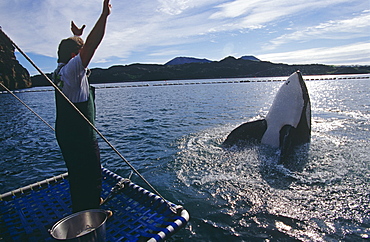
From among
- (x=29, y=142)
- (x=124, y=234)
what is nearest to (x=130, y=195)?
(x=124, y=234)

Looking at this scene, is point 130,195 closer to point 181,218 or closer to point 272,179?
point 181,218

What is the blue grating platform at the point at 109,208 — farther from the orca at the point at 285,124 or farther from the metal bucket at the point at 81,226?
the orca at the point at 285,124

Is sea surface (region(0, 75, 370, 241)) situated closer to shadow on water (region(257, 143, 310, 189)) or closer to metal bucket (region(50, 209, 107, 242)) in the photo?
shadow on water (region(257, 143, 310, 189))

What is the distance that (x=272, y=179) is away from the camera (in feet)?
22.2

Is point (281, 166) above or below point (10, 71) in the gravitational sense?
below

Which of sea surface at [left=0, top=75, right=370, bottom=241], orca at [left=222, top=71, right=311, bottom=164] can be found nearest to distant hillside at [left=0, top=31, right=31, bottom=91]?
sea surface at [left=0, top=75, right=370, bottom=241]

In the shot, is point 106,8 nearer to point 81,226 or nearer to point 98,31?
point 98,31

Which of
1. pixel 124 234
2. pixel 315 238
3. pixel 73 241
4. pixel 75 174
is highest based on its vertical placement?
pixel 75 174

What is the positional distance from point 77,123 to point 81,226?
1.52 metres

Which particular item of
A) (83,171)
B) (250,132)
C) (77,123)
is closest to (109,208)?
(83,171)

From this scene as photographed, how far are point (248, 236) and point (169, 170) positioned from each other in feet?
12.7

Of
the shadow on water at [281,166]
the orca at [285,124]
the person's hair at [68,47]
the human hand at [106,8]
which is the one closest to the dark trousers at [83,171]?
the person's hair at [68,47]

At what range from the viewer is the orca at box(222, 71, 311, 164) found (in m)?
8.70

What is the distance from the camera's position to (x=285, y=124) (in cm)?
880
